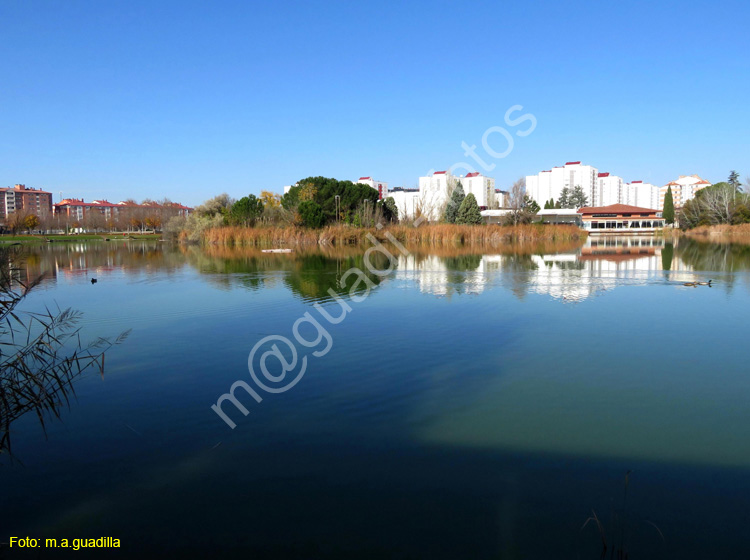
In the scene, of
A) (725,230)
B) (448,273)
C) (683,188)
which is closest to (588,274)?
(448,273)

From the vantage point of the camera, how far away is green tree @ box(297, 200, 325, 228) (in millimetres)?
31891

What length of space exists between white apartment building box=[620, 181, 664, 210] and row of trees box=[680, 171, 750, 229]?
195 feet

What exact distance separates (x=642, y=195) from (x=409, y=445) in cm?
12511

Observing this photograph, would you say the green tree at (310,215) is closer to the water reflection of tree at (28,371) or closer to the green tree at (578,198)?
the water reflection of tree at (28,371)

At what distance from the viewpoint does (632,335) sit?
6832 millimetres

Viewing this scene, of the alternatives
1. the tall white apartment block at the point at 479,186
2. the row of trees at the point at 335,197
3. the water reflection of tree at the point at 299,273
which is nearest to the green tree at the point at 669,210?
the tall white apartment block at the point at 479,186

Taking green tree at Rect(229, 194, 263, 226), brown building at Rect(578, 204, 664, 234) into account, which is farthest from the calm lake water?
brown building at Rect(578, 204, 664, 234)

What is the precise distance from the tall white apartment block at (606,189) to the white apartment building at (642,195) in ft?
20.3

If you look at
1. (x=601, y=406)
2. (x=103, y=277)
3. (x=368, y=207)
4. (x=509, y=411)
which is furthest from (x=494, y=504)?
(x=368, y=207)

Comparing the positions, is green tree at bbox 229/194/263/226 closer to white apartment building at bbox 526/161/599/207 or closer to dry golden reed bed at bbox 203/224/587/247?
dry golden reed bed at bbox 203/224/587/247

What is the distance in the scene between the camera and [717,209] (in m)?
46.9

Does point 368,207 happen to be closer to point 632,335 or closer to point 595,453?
point 632,335

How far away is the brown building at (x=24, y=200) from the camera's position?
10447cm

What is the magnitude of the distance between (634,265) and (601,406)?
13927mm
